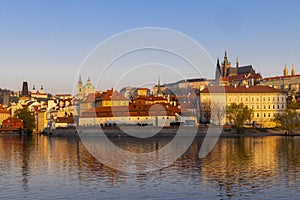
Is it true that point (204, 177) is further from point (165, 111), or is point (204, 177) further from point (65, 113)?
point (65, 113)

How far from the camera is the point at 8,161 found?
33.2 metres

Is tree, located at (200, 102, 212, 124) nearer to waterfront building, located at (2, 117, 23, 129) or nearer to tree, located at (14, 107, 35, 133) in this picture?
tree, located at (14, 107, 35, 133)

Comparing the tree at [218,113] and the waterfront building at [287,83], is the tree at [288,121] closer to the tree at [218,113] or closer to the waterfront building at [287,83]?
the tree at [218,113]

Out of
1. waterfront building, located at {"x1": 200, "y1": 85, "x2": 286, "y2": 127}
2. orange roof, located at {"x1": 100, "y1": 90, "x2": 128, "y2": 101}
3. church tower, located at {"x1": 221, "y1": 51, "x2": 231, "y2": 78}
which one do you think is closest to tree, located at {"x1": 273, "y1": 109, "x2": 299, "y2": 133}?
waterfront building, located at {"x1": 200, "y1": 85, "x2": 286, "y2": 127}

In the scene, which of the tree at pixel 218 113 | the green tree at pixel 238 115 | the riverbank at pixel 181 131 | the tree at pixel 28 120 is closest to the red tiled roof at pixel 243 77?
the tree at pixel 218 113

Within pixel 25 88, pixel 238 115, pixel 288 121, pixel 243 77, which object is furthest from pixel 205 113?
pixel 25 88

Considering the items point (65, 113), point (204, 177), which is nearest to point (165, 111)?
point (65, 113)

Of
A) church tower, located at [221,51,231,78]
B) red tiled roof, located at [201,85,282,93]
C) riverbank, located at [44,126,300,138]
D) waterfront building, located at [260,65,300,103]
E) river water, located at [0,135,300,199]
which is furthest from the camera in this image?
church tower, located at [221,51,231,78]

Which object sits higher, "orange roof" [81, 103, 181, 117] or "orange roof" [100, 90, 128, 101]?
"orange roof" [100, 90, 128, 101]

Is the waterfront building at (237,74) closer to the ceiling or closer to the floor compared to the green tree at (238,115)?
closer to the ceiling

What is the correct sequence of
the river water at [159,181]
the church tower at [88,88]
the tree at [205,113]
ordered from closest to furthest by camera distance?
1. the river water at [159,181]
2. the tree at [205,113]
3. the church tower at [88,88]

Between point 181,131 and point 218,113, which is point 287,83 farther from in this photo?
point 181,131

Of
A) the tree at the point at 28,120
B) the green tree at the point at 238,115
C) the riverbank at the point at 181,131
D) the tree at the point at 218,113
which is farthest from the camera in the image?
the tree at the point at 28,120

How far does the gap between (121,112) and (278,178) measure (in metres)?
67.6
